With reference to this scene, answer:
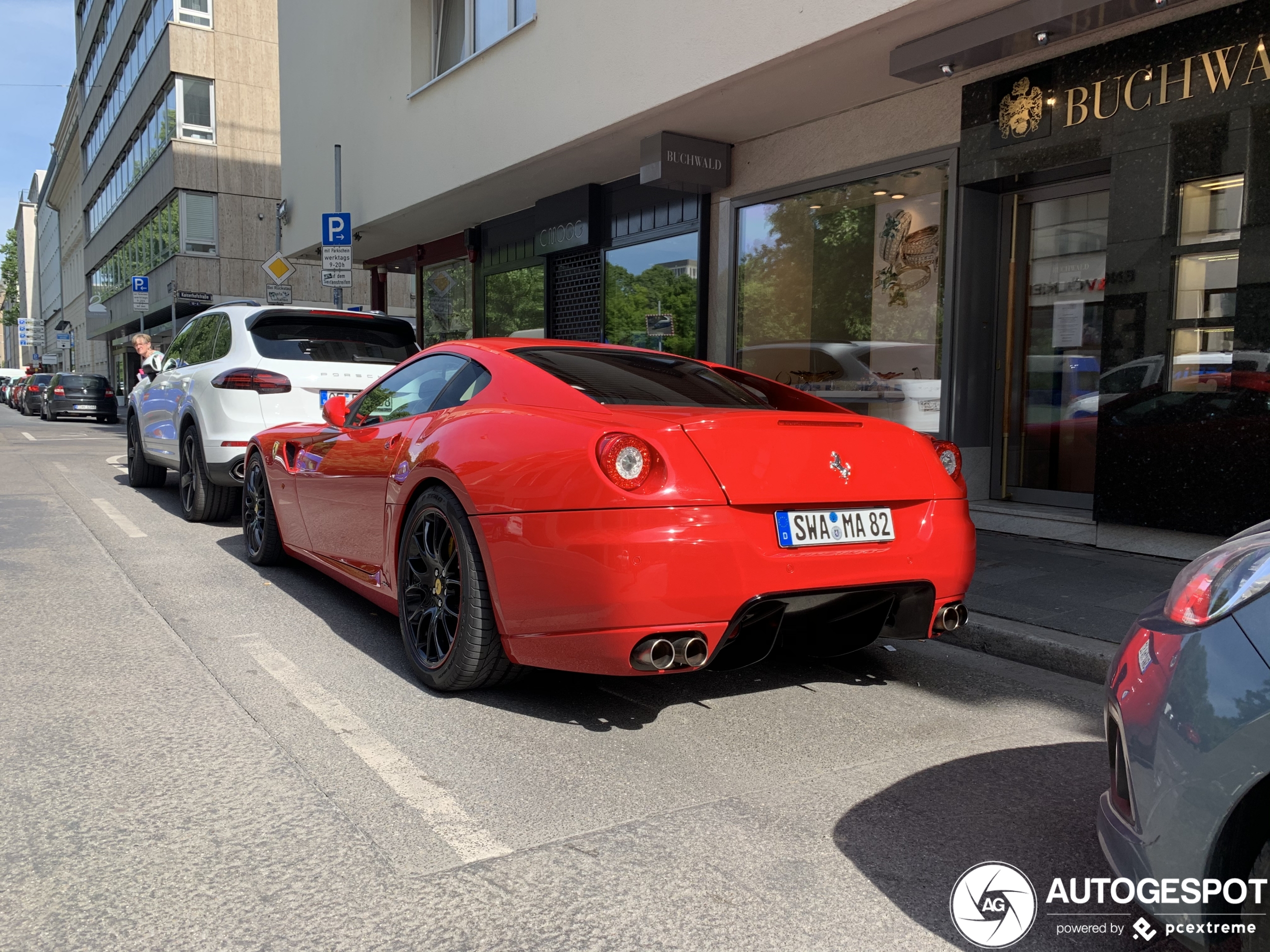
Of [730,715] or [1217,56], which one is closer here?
[730,715]

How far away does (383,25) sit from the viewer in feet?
47.9

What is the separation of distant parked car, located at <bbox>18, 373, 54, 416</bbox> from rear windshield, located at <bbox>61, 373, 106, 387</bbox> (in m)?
4.69

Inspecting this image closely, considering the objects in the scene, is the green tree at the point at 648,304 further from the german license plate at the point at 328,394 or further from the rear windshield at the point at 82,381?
the rear windshield at the point at 82,381

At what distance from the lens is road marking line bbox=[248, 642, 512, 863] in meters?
2.59

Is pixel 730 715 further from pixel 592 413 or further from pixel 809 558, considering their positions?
pixel 592 413

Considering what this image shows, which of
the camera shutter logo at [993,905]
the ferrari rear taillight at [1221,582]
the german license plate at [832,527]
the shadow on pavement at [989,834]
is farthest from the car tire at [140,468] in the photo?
the ferrari rear taillight at [1221,582]

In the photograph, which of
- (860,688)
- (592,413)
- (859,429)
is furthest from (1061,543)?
(592,413)

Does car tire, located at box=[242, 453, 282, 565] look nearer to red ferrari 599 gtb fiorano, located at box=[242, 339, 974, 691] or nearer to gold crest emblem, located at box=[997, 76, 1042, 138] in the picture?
red ferrari 599 gtb fiorano, located at box=[242, 339, 974, 691]

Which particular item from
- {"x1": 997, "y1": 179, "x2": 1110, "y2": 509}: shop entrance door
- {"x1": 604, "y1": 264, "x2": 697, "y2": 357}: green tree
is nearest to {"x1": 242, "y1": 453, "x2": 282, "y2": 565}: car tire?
{"x1": 997, "y1": 179, "x2": 1110, "y2": 509}: shop entrance door

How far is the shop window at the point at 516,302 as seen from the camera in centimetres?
1459

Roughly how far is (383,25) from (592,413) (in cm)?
1328

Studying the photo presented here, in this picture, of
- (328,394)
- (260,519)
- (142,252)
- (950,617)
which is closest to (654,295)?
(328,394)

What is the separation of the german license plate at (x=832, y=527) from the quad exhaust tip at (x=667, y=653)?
431 mm

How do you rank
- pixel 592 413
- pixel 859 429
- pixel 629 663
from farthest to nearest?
pixel 859 429, pixel 592 413, pixel 629 663
